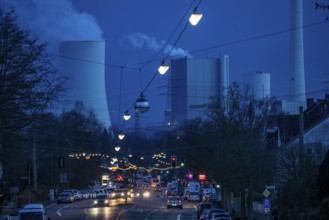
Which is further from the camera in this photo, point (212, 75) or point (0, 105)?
point (212, 75)

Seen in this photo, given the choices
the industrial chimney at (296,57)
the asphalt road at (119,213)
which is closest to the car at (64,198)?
the asphalt road at (119,213)

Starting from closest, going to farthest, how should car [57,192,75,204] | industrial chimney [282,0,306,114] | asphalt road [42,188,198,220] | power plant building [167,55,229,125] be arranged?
asphalt road [42,188,198,220] → car [57,192,75,204] → industrial chimney [282,0,306,114] → power plant building [167,55,229,125]

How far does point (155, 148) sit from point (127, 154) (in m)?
11.2

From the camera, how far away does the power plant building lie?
17288cm

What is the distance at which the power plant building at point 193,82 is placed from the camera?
172875 mm

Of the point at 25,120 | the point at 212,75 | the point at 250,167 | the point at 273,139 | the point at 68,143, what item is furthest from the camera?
the point at 212,75

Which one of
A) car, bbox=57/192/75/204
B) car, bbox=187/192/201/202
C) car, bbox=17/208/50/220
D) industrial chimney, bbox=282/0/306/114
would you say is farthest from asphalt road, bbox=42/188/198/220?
industrial chimney, bbox=282/0/306/114

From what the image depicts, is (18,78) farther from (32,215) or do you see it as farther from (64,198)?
(64,198)

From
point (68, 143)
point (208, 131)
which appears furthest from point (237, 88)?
point (68, 143)

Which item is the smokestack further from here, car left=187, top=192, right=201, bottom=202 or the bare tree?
the bare tree

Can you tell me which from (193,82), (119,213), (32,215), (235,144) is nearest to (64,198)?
(119,213)

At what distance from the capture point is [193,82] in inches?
6983

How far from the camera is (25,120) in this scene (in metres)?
33.7

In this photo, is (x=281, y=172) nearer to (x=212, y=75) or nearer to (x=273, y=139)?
(x=273, y=139)
